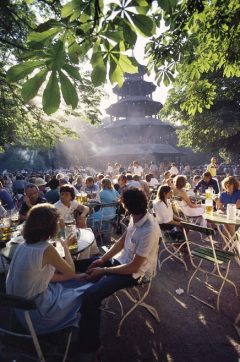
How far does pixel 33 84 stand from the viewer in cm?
130

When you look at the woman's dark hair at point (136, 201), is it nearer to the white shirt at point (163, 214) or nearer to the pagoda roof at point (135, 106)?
the white shirt at point (163, 214)

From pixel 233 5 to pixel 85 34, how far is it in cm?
265

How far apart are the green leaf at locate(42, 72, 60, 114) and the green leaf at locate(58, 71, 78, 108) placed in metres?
0.03

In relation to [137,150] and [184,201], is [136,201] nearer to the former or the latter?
[184,201]

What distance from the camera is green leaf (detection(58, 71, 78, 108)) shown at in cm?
133

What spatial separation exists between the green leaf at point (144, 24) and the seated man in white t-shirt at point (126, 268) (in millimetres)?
1804

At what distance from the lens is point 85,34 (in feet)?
5.42

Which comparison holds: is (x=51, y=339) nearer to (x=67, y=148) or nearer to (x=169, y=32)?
(x=169, y=32)

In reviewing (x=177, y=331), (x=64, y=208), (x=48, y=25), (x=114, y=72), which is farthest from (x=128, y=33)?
(x=64, y=208)

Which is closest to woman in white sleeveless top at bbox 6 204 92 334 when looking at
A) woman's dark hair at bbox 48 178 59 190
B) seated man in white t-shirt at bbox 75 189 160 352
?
seated man in white t-shirt at bbox 75 189 160 352

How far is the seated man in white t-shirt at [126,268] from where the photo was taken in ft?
8.28

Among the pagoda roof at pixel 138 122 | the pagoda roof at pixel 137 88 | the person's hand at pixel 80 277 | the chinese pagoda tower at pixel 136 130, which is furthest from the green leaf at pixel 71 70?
the pagoda roof at pixel 137 88

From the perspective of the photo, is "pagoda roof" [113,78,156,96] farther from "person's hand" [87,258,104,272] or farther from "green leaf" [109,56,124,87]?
"green leaf" [109,56,124,87]

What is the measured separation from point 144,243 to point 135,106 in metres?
40.1
